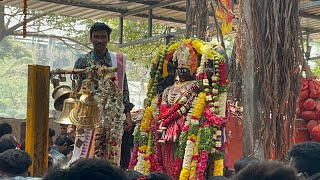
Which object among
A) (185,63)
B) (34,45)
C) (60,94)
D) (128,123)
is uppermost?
(34,45)

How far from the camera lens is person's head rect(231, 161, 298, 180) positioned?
3.12m

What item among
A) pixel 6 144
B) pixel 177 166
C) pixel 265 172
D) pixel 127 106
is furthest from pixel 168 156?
pixel 265 172

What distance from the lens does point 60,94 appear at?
6617mm

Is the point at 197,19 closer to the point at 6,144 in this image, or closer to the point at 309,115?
the point at 309,115

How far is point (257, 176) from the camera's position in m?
3.13

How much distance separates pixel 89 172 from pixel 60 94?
3.69 meters

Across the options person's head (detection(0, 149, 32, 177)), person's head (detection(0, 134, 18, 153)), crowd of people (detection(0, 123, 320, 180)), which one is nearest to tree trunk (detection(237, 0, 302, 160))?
crowd of people (detection(0, 123, 320, 180))

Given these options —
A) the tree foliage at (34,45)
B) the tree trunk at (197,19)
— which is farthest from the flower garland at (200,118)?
the tree foliage at (34,45)

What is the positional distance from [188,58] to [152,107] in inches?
26.6

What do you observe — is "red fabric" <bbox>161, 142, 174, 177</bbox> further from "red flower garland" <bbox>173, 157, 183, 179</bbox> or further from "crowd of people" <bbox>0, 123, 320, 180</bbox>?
"crowd of people" <bbox>0, 123, 320, 180</bbox>

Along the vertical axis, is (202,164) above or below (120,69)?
below

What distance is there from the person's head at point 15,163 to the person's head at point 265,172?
2.81 meters

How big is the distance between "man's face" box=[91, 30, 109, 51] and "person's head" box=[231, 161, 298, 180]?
13.8 ft

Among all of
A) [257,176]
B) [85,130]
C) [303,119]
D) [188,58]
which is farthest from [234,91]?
[257,176]
